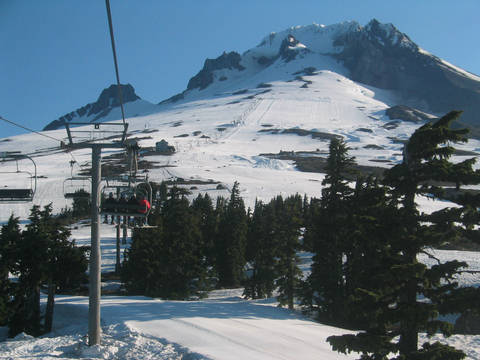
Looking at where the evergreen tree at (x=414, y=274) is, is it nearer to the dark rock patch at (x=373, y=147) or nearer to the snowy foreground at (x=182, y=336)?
the snowy foreground at (x=182, y=336)

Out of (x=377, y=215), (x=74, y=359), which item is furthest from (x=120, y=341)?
(x=377, y=215)

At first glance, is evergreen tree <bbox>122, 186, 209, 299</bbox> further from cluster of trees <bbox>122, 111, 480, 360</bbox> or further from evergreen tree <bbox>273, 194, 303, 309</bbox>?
evergreen tree <bbox>273, 194, 303, 309</bbox>

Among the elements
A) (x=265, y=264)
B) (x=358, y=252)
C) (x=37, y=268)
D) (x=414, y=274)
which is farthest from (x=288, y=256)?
(x=414, y=274)

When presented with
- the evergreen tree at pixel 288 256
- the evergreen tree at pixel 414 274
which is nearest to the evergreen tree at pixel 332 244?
the evergreen tree at pixel 288 256

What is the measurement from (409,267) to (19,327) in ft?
70.8

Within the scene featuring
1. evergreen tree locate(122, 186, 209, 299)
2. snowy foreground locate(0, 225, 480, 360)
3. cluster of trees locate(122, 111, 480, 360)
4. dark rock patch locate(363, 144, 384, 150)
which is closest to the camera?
cluster of trees locate(122, 111, 480, 360)

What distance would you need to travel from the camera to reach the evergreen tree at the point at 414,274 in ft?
36.2

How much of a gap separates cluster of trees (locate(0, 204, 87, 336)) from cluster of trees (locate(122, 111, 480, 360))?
8383mm

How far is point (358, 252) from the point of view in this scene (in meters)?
24.6

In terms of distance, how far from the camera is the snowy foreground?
12.9 meters

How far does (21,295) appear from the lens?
74.4ft

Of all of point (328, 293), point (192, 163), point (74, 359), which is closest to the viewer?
point (74, 359)

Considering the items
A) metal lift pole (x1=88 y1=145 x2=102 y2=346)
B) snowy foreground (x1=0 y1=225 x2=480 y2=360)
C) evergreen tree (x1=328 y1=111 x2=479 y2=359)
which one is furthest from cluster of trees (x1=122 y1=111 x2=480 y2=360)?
metal lift pole (x1=88 y1=145 x2=102 y2=346)

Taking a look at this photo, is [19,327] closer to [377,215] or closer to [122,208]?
[122,208]
